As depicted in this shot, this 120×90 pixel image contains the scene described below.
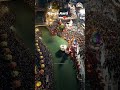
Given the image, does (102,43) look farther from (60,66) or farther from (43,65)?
(43,65)

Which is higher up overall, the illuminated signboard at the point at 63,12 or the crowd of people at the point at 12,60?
the illuminated signboard at the point at 63,12

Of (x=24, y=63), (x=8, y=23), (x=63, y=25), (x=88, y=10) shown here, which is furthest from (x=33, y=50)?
(x=88, y=10)

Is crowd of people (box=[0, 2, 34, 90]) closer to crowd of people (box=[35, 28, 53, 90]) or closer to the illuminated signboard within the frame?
crowd of people (box=[35, 28, 53, 90])

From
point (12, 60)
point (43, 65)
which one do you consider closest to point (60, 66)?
point (43, 65)

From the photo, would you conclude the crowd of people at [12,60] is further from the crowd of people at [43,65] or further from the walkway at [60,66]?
the walkway at [60,66]

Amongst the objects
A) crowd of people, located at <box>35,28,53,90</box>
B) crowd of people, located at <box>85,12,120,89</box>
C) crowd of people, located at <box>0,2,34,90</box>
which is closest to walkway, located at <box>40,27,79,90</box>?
crowd of people, located at <box>35,28,53,90</box>

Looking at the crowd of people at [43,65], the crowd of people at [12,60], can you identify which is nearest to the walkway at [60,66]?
the crowd of people at [43,65]

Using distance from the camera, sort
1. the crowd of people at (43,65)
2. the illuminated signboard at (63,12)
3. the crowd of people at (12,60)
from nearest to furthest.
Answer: the crowd of people at (12,60) → the crowd of people at (43,65) → the illuminated signboard at (63,12)

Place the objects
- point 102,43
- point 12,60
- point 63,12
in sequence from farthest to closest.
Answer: point 63,12 < point 102,43 < point 12,60

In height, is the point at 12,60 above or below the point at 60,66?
above
